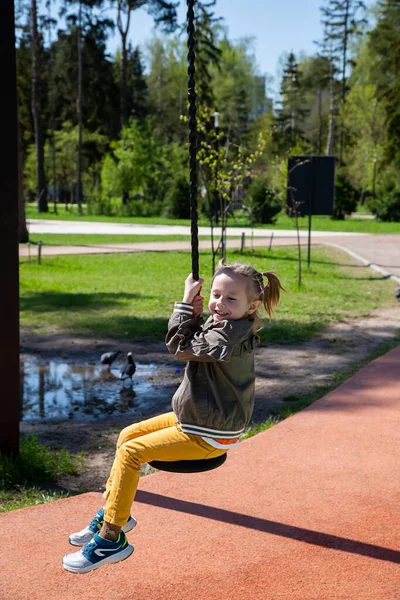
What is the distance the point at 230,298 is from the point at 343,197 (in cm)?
4033

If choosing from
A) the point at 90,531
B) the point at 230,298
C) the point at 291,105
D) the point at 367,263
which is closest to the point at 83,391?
the point at 90,531

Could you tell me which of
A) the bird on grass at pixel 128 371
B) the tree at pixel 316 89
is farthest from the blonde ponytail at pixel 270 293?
the tree at pixel 316 89

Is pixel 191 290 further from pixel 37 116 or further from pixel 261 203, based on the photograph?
pixel 37 116

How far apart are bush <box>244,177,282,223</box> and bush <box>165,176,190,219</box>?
530 centimetres

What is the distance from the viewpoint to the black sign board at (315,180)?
16.7 m

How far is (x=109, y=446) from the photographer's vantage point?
5.74m

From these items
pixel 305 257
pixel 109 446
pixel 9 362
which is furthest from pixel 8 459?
pixel 305 257

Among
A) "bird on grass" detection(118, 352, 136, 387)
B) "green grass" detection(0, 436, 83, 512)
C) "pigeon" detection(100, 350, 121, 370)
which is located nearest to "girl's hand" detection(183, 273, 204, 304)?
"green grass" detection(0, 436, 83, 512)

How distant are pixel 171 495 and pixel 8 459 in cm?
117

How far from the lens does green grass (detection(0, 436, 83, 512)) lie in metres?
4.45

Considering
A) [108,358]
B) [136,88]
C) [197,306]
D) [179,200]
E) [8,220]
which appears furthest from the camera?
[136,88]

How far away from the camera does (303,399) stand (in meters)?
6.85

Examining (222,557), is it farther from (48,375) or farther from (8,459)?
(48,375)

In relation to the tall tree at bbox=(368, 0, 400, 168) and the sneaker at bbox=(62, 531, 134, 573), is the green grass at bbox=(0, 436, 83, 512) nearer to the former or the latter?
the sneaker at bbox=(62, 531, 134, 573)
